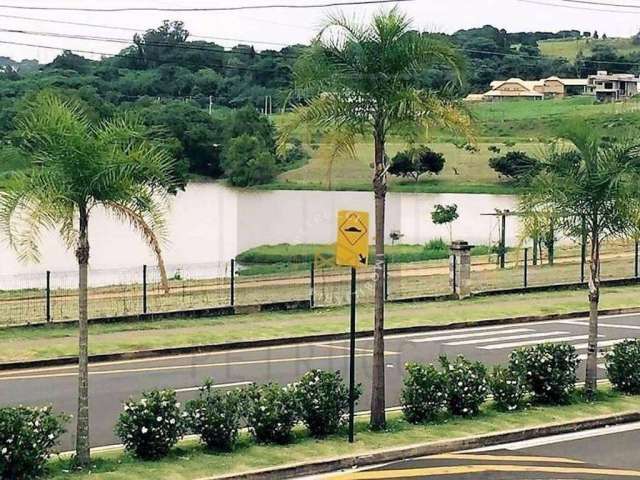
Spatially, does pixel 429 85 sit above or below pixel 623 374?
above

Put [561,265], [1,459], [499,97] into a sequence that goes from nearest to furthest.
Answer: [1,459] → [561,265] → [499,97]

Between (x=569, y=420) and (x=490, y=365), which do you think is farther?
(x=490, y=365)

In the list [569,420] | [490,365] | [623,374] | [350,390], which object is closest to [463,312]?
[490,365]

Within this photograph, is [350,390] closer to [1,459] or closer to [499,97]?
[1,459]

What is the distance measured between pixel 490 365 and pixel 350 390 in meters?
7.00

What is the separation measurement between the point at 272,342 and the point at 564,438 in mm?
9355

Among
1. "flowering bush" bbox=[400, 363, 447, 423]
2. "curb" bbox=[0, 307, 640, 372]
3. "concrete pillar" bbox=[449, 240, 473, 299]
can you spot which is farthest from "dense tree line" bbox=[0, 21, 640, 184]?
"flowering bush" bbox=[400, 363, 447, 423]

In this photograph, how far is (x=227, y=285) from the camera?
28.9 m

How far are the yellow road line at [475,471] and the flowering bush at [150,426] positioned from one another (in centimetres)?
190

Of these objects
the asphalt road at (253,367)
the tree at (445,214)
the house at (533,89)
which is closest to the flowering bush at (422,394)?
the asphalt road at (253,367)

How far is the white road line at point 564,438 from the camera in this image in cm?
1293

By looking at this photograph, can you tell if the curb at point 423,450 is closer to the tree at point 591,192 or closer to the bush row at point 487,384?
the bush row at point 487,384

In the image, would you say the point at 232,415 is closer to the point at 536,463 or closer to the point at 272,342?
the point at 536,463

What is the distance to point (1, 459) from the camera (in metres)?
10.5
